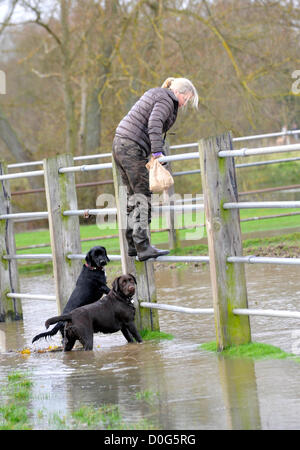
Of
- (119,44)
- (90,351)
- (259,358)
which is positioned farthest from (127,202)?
(119,44)

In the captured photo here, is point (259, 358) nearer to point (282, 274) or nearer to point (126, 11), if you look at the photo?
point (282, 274)

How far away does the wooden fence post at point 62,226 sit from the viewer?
282 inches

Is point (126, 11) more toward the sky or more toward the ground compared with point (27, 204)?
more toward the sky

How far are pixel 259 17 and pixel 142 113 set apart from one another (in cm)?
1240

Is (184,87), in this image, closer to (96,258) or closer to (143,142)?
(143,142)

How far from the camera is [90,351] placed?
614 centimetres

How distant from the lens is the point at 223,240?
5492mm

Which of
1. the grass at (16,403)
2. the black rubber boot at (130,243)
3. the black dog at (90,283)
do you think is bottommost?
the grass at (16,403)

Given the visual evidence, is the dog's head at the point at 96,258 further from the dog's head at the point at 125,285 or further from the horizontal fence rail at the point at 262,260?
the horizontal fence rail at the point at 262,260

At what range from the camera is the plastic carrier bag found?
5762 millimetres

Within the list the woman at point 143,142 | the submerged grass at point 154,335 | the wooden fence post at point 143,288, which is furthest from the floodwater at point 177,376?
the woman at point 143,142

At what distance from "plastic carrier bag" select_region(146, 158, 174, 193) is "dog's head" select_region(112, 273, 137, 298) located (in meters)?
0.76

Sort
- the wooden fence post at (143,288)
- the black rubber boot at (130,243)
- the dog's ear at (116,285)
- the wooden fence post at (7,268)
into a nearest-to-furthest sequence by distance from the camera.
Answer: the dog's ear at (116,285), the black rubber boot at (130,243), the wooden fence post at (143,288), the wooden fence post at (7,268)

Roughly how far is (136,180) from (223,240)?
3.03ft
